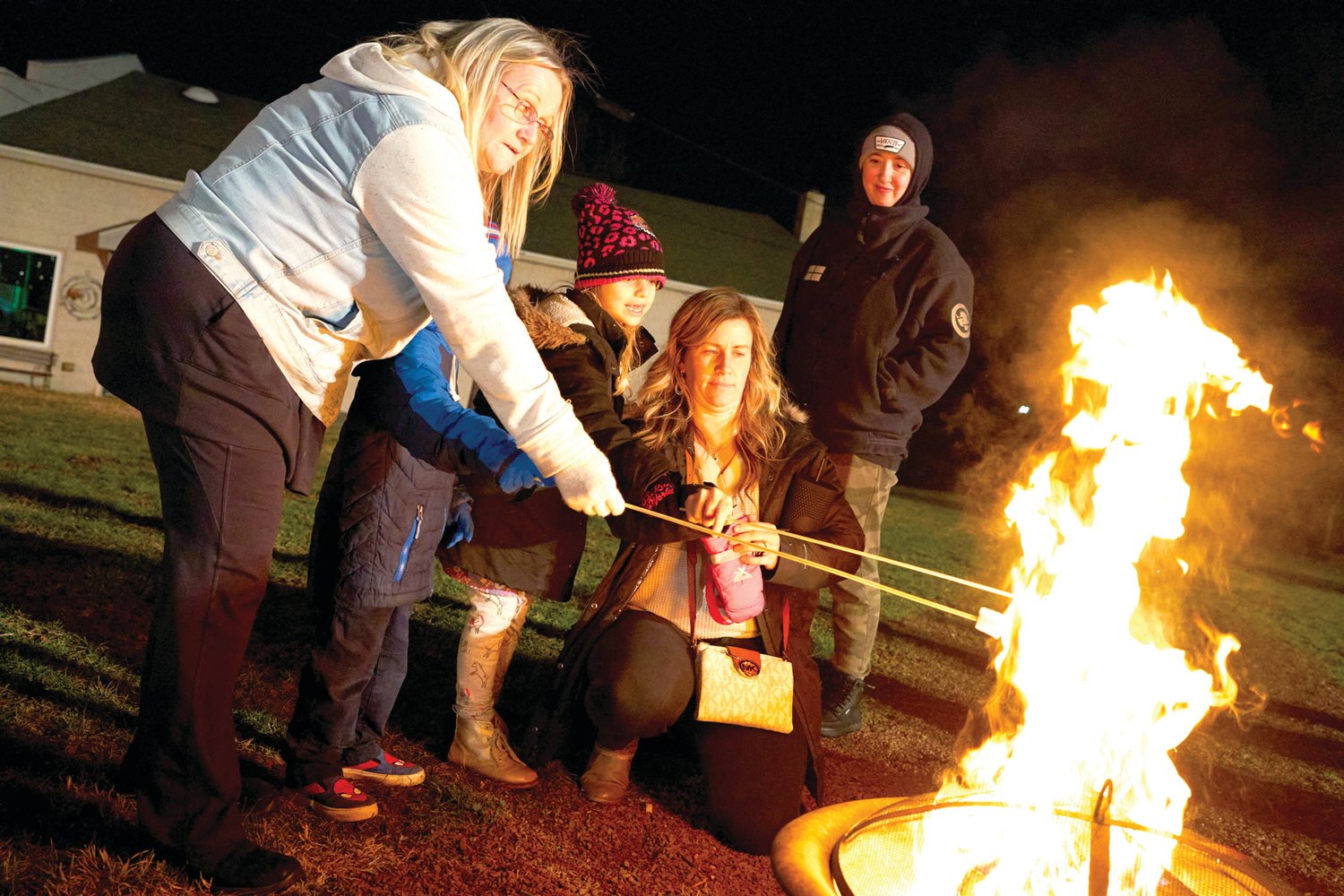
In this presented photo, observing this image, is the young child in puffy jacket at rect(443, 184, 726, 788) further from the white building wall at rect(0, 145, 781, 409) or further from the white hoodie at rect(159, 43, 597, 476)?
the white building wall at rect(0, 145, 781, 409)

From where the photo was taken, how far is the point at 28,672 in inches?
133

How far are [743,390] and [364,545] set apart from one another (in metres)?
1.46

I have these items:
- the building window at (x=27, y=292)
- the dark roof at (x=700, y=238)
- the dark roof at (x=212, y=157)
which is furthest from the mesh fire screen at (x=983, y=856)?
the building window at (x=27, y=292)

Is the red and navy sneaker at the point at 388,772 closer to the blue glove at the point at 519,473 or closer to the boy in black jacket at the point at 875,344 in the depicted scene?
the blue glove at the point at 519,473

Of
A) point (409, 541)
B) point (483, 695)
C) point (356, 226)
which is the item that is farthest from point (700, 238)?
point (356, 226)

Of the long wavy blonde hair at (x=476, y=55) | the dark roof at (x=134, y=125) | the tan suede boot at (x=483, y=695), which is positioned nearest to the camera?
the long wavy blonde hair at (x=476, y=55)

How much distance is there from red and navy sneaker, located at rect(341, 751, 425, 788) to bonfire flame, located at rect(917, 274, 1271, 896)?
1.63 m

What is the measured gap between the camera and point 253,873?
2283mm

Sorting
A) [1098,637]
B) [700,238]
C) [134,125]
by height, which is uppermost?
→ [700,238]

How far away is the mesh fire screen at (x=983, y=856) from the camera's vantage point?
6.93ft

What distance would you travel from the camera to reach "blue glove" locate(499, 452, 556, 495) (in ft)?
8.12

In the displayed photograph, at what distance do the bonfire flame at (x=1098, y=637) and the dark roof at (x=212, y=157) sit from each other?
33.4 feet

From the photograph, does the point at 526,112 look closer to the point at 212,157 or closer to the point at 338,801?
the point at 338,801

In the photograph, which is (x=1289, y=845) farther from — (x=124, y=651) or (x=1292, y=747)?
(x=124, y=651)
